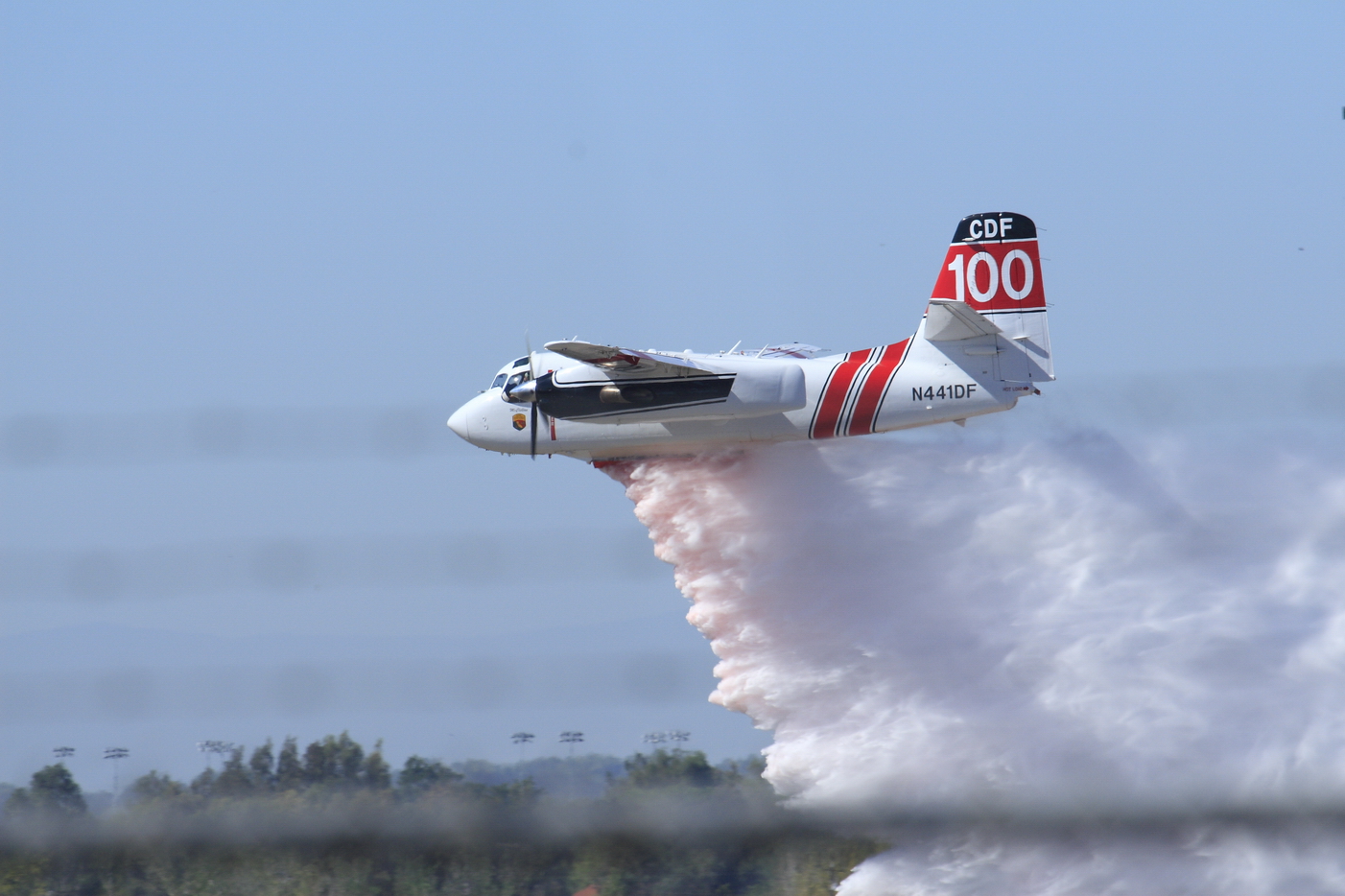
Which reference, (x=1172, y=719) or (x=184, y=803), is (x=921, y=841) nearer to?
(x=1172, y=719)

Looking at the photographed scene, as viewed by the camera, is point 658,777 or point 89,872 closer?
point 89,872

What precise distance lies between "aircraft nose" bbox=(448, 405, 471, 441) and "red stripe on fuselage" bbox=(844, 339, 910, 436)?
652 cm

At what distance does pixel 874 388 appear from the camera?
79.5ft

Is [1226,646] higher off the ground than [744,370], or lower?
lower

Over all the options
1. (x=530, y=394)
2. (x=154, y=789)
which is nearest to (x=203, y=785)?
(x=154, y=789)

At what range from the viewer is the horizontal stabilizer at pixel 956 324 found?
925 inches

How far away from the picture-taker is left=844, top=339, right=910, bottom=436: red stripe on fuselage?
24234 millimetres

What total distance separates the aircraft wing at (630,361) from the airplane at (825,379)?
0.02m

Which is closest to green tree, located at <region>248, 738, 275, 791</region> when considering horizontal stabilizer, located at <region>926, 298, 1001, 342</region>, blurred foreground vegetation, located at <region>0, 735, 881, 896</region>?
blurred foreground vegetation, located at <region>0, 735, 881, 896</region>

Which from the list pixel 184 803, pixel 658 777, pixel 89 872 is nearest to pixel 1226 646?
pixel 658 777

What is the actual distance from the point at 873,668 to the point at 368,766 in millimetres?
20251

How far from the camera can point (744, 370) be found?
23797 millimetres

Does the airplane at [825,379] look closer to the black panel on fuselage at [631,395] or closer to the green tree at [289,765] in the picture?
the black panel on fuselage at [631,395]

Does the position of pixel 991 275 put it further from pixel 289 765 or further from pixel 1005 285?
pixel 289 765
